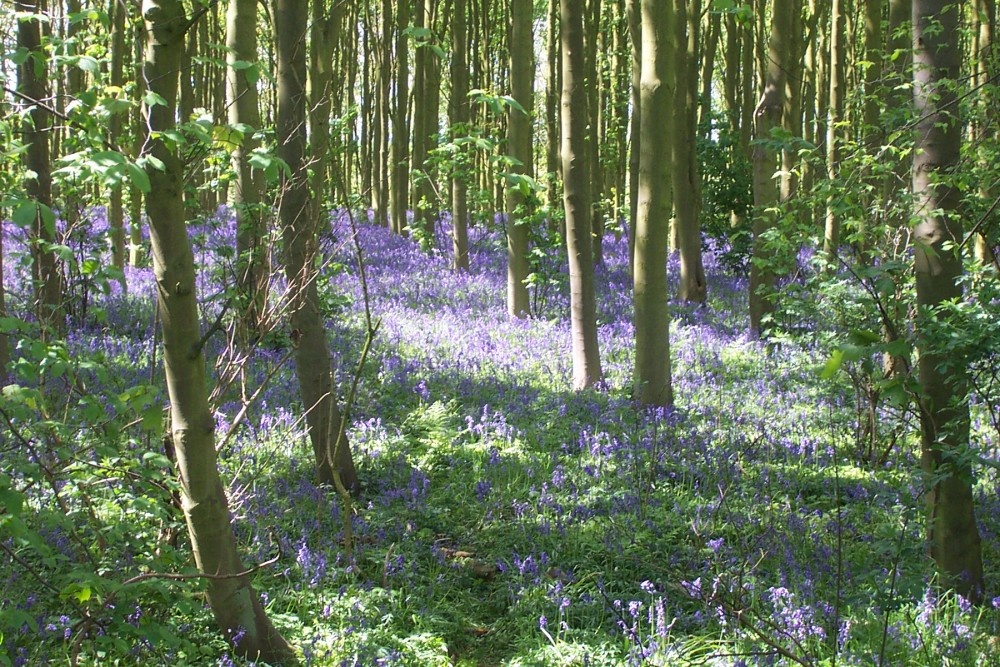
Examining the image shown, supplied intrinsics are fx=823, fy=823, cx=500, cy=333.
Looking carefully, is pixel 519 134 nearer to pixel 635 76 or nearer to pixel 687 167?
pixel 635 76

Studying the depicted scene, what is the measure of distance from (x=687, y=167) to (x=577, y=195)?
528 cm

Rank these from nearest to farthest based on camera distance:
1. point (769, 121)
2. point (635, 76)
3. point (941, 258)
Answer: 1. point (941, 258)
2. point (769, 121)
3. point (635, 76)

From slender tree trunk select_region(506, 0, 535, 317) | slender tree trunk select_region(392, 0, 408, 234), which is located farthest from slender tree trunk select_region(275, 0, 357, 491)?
slender tree trunk select_region(392, 0, 408, 234)

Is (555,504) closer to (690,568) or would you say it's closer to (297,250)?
(690,568)

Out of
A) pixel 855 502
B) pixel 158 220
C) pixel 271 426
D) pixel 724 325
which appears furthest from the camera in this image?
pixel 724 325

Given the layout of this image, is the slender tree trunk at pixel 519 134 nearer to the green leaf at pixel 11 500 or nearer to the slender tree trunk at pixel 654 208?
the slender tree trunk at pixel 654 208

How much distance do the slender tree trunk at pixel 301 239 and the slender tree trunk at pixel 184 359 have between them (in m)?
1.59

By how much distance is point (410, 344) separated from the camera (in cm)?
1016

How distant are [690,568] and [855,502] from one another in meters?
1.82

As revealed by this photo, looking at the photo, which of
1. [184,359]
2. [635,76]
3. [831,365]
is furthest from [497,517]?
[635,76]

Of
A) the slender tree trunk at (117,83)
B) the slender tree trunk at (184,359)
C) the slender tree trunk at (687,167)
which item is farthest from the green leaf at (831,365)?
the slender tree trunk at (687,167)

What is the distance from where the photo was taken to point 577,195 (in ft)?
28.3

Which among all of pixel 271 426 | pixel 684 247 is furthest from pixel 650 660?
pixel 684 247

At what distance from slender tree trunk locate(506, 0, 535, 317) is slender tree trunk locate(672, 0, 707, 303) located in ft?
8.57
